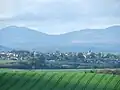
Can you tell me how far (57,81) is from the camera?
54.3 meters

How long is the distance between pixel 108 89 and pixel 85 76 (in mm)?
8759

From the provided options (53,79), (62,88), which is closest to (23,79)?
(53,79)

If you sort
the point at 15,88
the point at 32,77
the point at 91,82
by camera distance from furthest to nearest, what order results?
the point at 32,77 → the point at 91,82 → the point at 15,88

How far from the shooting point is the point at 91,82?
176 feet

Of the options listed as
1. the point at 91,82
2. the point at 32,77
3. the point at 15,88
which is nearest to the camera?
the point at 15,88

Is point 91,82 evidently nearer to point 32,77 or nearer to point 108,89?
point 108,89

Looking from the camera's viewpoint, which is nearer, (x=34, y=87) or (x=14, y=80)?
(x=34, y=87)

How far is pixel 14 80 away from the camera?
5506 cm

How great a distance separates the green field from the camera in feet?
166

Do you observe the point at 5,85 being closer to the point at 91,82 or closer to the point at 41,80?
the point at 41,80

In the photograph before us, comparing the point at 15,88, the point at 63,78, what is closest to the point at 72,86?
the point at 63,78

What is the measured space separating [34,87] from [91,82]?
384 inches

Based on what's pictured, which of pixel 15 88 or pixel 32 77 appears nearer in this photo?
pixel 15 88

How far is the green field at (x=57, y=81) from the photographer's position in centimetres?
5062
